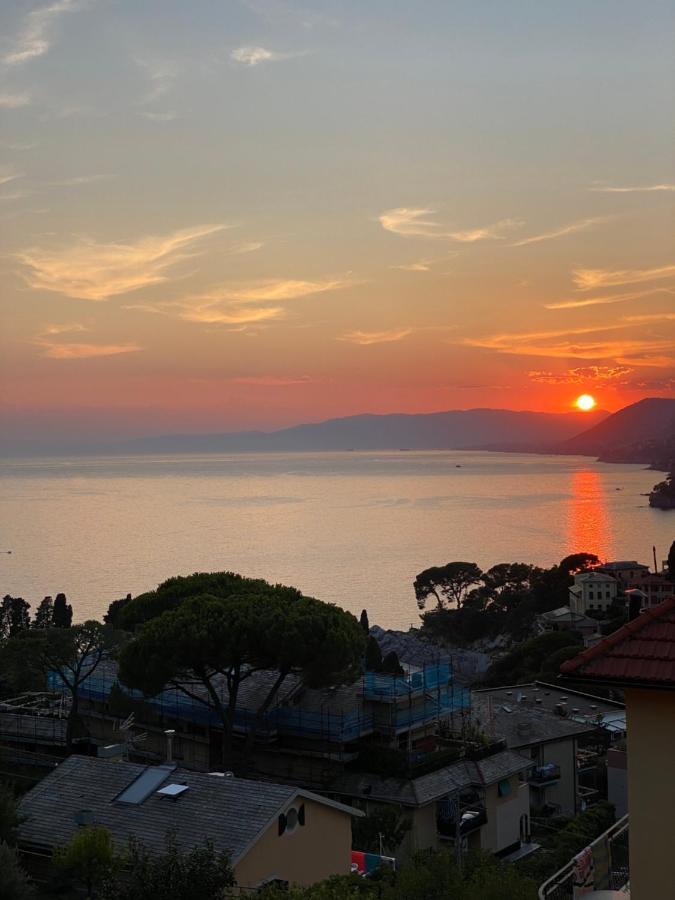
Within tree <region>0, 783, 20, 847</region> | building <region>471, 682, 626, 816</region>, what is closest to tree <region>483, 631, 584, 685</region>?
building <region>471, 682, 626, 816</region>

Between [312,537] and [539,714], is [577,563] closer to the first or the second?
[539,714]

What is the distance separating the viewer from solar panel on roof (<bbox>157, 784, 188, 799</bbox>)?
12555mm

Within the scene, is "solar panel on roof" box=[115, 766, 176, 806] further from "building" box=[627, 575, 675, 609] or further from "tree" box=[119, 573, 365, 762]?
"building" box=[627, 575, 675, 609]

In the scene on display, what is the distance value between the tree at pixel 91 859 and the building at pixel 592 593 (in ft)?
165

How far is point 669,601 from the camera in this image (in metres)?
4.43

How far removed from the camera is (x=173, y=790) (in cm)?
1261

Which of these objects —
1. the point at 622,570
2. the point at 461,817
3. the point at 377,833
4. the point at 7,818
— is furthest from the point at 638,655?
the point at 622,570

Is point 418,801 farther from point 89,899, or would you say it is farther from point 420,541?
point 420,541

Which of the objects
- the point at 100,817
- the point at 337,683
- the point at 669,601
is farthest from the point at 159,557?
the point at 669,601

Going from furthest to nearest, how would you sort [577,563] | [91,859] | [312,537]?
[312,537] < [577,563] < [91,859]

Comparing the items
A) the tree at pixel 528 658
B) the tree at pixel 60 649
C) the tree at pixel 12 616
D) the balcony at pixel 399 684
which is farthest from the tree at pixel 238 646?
the tree at pixel 12 616

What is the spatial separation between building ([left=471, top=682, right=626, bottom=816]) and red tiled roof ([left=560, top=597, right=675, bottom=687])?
19.5m

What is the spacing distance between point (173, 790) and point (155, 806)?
0.31 metres

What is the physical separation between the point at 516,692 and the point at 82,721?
14.1 meters
